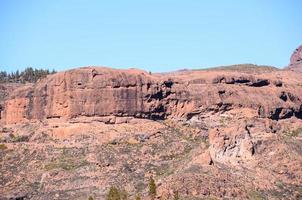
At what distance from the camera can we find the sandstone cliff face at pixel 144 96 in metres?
151

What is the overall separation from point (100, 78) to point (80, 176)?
21.5 metres

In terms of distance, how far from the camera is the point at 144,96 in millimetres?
153250

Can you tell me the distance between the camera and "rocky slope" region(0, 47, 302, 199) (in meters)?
128

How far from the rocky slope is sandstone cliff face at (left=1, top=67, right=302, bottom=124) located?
0.16m

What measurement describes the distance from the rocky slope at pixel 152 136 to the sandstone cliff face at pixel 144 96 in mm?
160

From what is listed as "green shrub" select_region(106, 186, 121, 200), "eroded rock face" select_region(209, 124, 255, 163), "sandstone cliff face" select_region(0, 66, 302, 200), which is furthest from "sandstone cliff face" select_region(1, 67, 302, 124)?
"green shrub" select_region(106, 186, 121, 200)

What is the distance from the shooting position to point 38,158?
470 ft

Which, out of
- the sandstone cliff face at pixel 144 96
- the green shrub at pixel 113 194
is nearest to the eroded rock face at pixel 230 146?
the green shrub at pixel 113 194

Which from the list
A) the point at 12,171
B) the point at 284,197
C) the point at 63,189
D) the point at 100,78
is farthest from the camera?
the point at 100,78

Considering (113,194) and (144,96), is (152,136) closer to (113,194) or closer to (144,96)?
(144,96)

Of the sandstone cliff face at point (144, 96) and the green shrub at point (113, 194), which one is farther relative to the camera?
the sandstone cliff face at point (144, 96)

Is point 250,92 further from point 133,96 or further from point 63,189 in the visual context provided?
point 63,189

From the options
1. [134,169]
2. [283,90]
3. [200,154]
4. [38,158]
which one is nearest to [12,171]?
[38,158]

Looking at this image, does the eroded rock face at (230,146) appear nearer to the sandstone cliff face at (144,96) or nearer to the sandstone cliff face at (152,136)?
the sandstone cliff face at (152,136)
